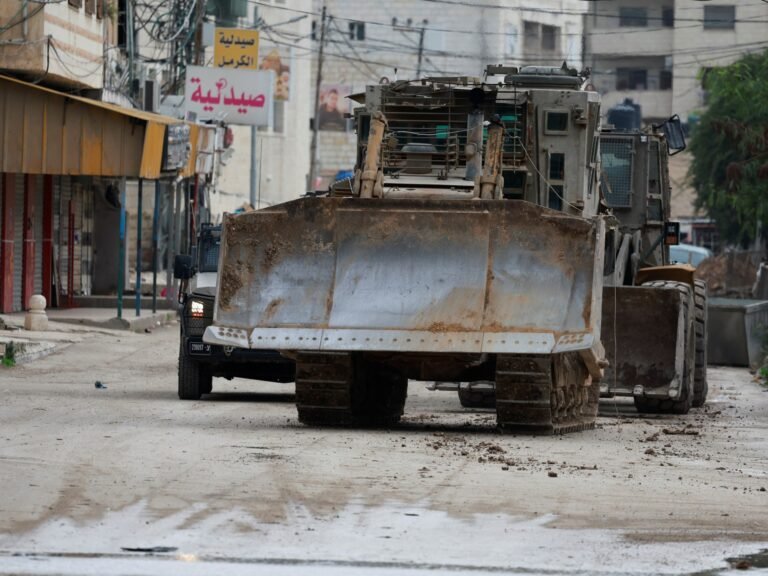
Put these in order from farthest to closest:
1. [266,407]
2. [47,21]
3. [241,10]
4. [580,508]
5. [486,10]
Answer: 1. [486,10]
2. [241,10]
3. [47,21]
4. [266,407]
5. [580,508]

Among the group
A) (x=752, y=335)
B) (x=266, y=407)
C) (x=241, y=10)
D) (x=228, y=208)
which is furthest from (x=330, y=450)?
(x=228, y=208)

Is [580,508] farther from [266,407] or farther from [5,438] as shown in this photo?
[266,407]

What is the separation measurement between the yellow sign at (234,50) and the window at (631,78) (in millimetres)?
49428

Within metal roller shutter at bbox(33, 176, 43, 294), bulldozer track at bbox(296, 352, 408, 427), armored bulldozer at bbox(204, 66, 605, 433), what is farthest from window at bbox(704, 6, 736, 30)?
bulldozer track at bbox(296, 352, 408, 427)

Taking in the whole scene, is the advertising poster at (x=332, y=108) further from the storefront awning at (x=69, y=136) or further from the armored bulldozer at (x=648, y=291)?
the armored bulldozer at (x=648, y=291)

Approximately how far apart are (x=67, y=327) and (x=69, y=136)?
11.6ft

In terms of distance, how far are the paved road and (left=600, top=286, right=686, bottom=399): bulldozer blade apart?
37.8 inches

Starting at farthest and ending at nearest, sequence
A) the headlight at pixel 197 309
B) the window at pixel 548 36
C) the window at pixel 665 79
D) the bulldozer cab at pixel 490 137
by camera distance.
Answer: the window at pixel 665 79, the window at pixel 548 36, the headlight at pixel 197 309, the bulldozer cab at pixel 490 137

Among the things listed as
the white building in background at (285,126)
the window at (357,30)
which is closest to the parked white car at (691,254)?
the white building in background at (285,126)

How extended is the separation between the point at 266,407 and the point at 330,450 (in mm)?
5556

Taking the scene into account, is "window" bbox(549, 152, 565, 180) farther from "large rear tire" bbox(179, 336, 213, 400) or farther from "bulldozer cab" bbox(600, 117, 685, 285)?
"large rear tire" bbox(179, 336, 213, 400)

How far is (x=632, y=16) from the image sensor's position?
94.3 metres

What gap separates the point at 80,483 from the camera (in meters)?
11.2

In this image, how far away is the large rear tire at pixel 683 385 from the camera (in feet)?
62.5
